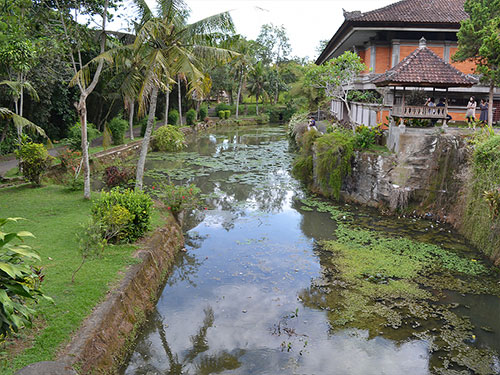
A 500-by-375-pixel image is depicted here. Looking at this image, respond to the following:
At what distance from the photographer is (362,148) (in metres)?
15.9

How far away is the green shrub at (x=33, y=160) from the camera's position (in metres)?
13.5

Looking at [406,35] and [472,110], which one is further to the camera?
[406,35]

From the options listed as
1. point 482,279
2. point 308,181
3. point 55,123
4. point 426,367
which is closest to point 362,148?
point 308,181

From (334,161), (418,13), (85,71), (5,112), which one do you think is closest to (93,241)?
(85,71)

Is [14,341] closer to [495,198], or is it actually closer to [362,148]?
[495,198]

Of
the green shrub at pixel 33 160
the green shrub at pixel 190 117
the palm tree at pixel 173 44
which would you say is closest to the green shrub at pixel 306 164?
the palm tree at pixel 173 44

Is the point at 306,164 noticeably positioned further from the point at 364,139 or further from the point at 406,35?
the point at 406,35

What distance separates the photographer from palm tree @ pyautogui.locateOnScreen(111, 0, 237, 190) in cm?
1154

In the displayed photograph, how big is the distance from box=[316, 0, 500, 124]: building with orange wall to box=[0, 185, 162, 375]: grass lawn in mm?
13960

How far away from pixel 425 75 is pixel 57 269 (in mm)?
13186

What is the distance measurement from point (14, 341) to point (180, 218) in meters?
7.54

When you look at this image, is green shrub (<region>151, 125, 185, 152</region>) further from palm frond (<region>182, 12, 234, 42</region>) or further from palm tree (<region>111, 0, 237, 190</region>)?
palm frond (<region>182, 12, 234, 42</region>)

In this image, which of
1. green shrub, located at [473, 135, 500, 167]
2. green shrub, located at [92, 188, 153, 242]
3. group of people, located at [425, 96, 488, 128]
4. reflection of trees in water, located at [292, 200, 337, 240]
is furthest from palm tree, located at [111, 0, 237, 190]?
group of people, located at [425, 96, 488, 128]

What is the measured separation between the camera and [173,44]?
39.9 feet
